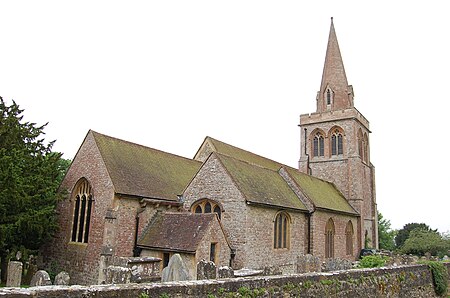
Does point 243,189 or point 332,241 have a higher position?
point 243,189

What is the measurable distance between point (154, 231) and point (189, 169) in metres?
8.20

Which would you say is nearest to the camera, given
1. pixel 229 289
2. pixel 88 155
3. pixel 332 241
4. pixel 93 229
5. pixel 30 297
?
pixel 30 297

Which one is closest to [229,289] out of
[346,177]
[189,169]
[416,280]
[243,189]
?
[416,280]

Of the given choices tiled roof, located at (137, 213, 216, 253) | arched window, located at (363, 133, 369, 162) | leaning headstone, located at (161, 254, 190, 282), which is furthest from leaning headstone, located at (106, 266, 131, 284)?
arched window, located at (363, 133, 369, 162)

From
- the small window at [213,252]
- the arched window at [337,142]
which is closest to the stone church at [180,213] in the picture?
the small window at [213,252]

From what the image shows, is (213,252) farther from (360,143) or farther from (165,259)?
(360,143)

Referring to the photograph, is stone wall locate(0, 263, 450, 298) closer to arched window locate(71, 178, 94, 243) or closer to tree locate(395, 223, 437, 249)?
arched window locate(71, 178, 94, 243)

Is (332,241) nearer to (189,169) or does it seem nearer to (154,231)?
(189,169)

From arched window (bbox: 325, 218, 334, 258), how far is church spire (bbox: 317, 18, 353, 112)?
14.9 metres

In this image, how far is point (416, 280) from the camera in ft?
47.1

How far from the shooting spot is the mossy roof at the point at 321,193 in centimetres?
2613

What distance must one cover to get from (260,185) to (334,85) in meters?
20.9

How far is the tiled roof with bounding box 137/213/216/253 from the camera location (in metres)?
17.2

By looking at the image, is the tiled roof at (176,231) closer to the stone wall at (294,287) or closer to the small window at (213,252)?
the small window at (213,252)
